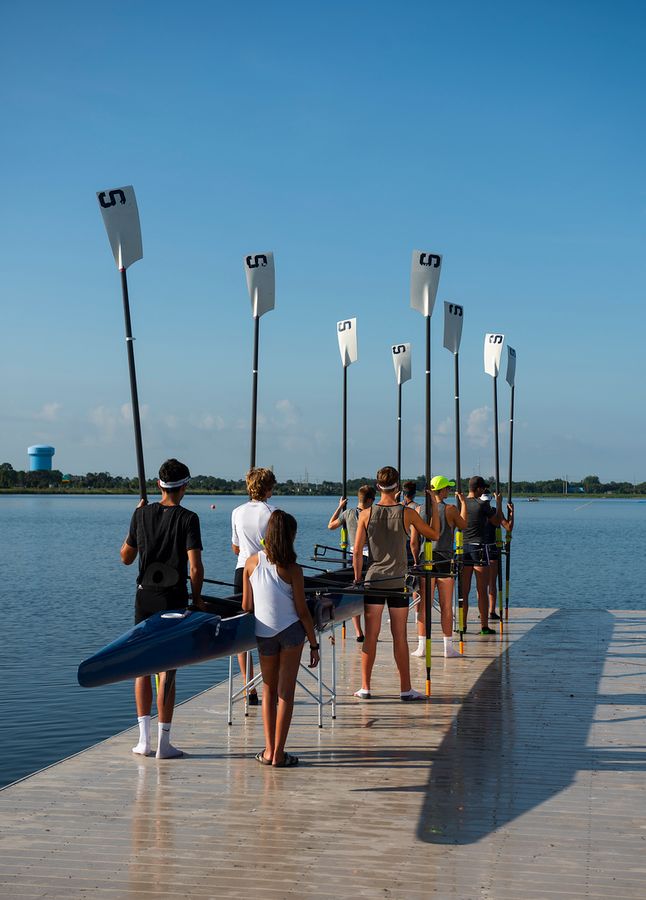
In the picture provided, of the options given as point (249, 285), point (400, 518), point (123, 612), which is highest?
point (249, 285)

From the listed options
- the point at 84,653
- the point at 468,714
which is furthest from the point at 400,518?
the point at 84,653

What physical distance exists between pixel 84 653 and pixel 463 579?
23.8 ft

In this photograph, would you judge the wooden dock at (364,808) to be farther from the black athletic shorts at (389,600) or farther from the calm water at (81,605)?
the calm water at (81,605)

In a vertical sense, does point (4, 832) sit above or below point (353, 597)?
below

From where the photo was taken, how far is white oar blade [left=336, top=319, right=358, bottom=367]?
1403cm

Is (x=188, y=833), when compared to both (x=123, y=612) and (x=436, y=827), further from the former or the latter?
(x=123, y=612)

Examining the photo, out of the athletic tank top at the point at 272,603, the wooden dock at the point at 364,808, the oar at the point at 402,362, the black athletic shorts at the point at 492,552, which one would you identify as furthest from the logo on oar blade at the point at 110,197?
the oar at the point at 402,362

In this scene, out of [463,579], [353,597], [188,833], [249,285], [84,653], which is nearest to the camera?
[188,833]

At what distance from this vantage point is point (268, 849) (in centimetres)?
498

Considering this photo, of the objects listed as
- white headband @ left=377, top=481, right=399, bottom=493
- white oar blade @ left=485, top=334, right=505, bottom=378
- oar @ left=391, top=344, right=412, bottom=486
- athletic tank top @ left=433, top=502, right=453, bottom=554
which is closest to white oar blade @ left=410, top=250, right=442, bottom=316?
white headband @ left=377, top=481, right=399, bottom=493

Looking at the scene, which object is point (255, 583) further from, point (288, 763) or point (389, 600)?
point (389, 600)

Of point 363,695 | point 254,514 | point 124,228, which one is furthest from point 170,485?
point 363,695

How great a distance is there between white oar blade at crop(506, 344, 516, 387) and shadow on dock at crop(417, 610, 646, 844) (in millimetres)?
5077

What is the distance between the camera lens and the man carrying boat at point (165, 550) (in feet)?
21.0
